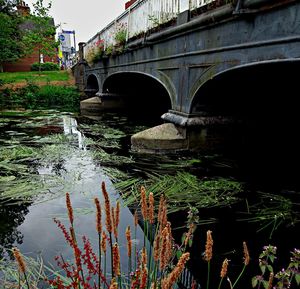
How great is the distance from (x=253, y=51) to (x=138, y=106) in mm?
12363

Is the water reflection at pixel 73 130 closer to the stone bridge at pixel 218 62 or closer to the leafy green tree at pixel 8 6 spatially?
the stone bridge at pixel 218 62

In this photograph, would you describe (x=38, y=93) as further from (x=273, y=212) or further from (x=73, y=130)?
(x=273, y=212)

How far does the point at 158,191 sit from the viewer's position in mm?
4055

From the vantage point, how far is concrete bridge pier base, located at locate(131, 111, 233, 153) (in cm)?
575

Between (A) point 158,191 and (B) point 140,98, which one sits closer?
(A) point 158,191

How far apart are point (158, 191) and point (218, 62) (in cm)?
241

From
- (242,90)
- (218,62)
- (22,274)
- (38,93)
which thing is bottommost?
(22,274)

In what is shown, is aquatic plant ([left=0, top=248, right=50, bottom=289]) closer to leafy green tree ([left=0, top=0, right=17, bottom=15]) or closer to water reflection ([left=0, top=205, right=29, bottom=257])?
water reflection ([left=0, top=205, right=29, bottom=257])

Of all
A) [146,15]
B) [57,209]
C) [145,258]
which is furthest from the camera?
[146,15]

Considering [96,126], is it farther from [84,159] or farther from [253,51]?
[253,51]

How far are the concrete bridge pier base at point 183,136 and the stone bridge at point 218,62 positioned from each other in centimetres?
2

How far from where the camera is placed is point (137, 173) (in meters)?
4.94

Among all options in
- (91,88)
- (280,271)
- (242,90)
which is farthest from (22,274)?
(91,88)

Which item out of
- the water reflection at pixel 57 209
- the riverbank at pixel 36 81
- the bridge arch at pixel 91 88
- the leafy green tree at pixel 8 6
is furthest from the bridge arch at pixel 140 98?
the leafy green tree at pixel 8 6
